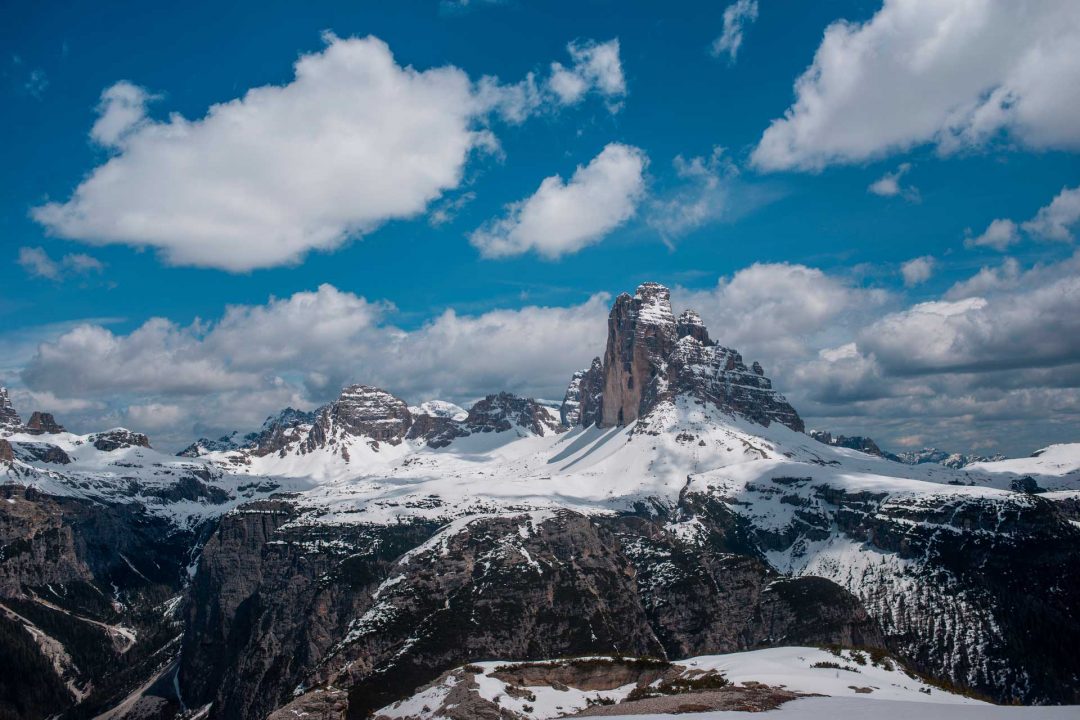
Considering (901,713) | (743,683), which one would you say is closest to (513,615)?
(743,683)

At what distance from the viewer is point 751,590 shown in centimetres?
19700

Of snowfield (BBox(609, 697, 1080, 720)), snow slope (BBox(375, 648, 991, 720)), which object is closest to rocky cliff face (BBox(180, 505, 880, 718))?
snow slope (BBox(375, 648, 991, 720))

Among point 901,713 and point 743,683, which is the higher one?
point 901,713

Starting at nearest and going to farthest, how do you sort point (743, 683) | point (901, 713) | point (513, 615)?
point (901, 713), point (743, 683), point (513, 615)

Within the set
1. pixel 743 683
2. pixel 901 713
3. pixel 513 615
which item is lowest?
pixel 513 615

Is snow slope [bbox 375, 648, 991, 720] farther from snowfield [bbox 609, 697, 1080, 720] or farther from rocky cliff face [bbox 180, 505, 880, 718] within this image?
rocky cliff face [bbox 180, 505, 880, 718]

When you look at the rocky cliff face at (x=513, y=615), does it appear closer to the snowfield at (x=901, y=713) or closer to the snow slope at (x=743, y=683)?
the snow slope at (x=743, y=683)

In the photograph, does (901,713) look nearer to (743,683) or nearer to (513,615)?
(743,683)

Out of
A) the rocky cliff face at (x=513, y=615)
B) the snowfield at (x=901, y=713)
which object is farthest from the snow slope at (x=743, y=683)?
the rocky cliff face at (x=513, y=615)

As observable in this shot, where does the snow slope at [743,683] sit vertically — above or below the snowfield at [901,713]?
below

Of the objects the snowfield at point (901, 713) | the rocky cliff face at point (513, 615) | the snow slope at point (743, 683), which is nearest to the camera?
the snowfield at point (901, 713)

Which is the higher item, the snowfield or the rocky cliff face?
the snowfield

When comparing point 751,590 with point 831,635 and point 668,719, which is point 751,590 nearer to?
point 831,635

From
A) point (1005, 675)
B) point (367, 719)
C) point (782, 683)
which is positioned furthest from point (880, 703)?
point (1005, 675)
